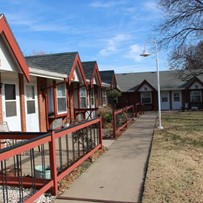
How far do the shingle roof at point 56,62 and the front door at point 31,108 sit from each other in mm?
2866

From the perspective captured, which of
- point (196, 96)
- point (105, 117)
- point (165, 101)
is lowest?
point (105, 117)

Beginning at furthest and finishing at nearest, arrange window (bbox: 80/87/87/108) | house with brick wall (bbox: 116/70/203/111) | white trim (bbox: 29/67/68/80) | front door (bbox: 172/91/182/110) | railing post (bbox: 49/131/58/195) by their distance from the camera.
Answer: front door (bbox: 172/91/182/110) → house with brick wall (bbox: 116/70/203/111) → window (bbox: 80/87/87/108) → white trim (bbox: 29/67/68/80) → railing post (bbox: 49/131/58/195)

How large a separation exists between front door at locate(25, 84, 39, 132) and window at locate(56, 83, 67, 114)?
2.54 m

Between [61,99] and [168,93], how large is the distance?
936 inches

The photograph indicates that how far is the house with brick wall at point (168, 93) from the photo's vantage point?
116ft

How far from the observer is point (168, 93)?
1455 inches

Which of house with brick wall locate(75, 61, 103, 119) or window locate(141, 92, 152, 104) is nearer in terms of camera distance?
house with brick wall locate(75, 61, 103, 119)

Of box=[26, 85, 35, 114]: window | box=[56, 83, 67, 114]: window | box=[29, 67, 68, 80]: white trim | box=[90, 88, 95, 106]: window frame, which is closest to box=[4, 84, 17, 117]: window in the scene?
box=[29, 67, 68, 80]: white trim

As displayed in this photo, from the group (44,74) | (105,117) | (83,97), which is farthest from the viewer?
(83,97)

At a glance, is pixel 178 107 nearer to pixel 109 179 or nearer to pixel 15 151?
pixel 109 179

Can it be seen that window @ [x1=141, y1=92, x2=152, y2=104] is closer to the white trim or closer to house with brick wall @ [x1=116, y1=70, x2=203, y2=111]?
house with brick wall @ [x1=116, y1=70, x2=203, y2=111]

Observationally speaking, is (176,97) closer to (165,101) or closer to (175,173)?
(165,101)

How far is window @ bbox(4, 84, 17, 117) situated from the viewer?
399 inches

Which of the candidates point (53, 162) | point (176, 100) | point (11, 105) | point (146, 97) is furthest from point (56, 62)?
point (176, 100)
